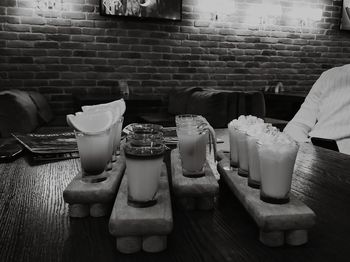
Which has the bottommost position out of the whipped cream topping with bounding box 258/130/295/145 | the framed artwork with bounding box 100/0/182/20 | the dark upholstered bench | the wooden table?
the dark upholstered bench

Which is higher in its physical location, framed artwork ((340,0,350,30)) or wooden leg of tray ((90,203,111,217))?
framed artwork ((340,0,350,30))

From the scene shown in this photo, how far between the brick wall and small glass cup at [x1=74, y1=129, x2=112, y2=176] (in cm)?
363

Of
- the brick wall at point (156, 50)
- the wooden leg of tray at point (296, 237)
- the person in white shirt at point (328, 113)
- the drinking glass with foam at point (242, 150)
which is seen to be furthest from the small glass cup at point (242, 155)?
the brick wall at point (156, 50)

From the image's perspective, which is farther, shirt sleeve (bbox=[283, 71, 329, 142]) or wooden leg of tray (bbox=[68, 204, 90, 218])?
shirt sleeve (bbox=[283, 71, 329, 142])

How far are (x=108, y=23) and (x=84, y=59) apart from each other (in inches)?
21.2

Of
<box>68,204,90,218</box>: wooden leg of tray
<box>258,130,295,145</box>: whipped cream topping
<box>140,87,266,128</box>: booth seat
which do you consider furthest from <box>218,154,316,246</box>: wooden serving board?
<box>140,87,266,128</box>: booth seat

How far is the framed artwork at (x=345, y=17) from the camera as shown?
202 inches

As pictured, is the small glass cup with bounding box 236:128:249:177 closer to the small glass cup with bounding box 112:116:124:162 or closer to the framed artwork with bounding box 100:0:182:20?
the small glass cup with bounding box 112:116:124:162

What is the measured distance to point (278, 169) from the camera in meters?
0.71

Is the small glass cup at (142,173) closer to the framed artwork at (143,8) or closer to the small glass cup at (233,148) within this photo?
the small glass cup at (233,148)

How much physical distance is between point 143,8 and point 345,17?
10.3ft

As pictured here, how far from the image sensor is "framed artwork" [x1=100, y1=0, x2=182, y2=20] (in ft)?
13.6

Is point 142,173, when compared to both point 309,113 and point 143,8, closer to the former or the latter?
point 309,113

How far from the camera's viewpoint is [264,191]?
2.40 feet
